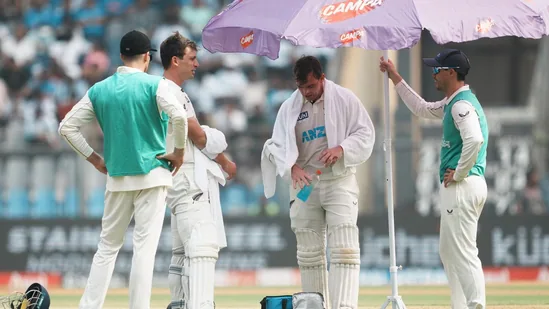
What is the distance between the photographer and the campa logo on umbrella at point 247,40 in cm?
845

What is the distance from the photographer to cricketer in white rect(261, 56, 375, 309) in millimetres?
8125

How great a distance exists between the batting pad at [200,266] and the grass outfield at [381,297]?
8.63 feet

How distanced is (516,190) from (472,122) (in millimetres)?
7722

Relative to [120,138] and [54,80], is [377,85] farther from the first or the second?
[120,138]

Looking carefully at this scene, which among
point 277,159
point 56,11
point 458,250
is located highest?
point 56,11

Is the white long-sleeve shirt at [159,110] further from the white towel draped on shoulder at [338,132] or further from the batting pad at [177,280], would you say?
the white towel draped on shoulder at [338,132]

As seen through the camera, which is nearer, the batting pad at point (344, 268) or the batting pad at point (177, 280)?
the batting pad at point (344, 268)

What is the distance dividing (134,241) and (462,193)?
2.31 meters

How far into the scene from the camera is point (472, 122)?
772 cm

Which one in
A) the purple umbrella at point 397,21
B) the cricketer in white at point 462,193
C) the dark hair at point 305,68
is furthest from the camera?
the dark hair at point 305,68

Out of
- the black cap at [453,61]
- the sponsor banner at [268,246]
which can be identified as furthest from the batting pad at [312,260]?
the sponsor banner at [268,246]

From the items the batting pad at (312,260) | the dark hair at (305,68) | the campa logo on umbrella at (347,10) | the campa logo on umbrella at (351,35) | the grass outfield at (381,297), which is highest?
the campa logo on umbrella at (347,10)

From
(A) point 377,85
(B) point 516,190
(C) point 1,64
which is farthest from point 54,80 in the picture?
(B) point 516,190

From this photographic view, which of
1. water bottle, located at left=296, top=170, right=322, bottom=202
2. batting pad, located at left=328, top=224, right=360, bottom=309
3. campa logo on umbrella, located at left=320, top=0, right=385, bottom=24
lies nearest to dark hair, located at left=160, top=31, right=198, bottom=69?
campa logo on umbrella, located at left=320, top=0, right=385, bottom=24
